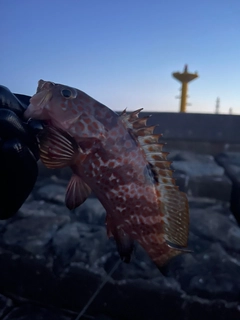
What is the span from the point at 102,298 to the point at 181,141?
302cm

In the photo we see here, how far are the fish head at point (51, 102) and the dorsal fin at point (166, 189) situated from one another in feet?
0.81

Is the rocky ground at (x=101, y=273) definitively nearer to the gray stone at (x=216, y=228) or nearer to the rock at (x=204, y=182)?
the gray stone at (x=216, y=228)

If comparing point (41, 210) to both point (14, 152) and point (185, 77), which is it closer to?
point (14, 152)

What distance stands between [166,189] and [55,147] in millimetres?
477

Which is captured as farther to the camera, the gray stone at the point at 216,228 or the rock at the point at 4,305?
the gray stone at the point at 216,228

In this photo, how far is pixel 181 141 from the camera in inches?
189

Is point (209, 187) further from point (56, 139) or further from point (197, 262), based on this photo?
point (56, 139)

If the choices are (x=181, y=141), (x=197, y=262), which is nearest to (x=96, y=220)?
(x=197, y=262)

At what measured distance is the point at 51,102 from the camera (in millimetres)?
1101

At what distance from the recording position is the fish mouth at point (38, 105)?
3.54ft

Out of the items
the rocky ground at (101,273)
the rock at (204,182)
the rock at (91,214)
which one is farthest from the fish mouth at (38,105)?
the rock at (204,182)

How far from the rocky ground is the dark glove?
146 cm

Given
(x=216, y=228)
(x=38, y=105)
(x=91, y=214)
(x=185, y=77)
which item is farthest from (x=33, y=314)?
(x=185, y=77)

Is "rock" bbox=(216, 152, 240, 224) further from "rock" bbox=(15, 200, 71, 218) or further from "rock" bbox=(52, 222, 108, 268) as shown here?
"rock" bbox=(15, 200, 71, 218)
